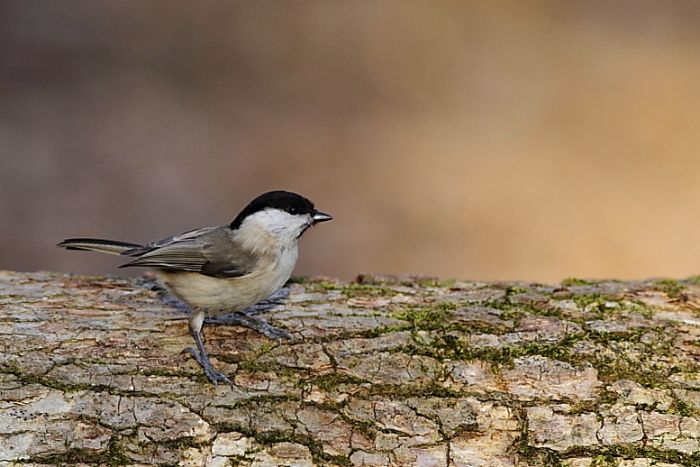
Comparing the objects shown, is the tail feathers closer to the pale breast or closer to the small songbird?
the small songbird

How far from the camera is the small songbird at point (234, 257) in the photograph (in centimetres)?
369

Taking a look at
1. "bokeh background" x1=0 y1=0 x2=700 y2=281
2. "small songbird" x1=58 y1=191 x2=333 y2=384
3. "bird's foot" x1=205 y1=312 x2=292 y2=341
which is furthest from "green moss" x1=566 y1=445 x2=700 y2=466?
"bokeh background" x1=0 y1=0 x2=700 y2=281

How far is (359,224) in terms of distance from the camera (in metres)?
7.66

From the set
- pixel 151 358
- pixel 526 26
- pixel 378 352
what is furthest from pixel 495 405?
pixel 526 26

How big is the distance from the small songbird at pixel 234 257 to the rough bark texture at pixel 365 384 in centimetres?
17

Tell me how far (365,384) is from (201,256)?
3.37 feet

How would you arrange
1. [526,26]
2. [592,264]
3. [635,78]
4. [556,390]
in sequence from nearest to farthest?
Result: [556,390] → [592,264] → [635,78] → [526,26]

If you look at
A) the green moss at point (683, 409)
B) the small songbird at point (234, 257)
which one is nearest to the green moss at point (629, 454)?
the green moss at point (683, 409)

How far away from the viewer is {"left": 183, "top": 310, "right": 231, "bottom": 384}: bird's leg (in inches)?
131

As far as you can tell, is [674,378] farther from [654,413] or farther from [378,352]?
[378,352]

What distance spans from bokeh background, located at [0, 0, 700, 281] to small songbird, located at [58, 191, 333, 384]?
3.36 metres

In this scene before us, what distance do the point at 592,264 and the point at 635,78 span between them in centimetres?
329

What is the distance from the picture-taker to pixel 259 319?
3.80 meters

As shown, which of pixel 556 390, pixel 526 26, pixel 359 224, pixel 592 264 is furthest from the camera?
pixel 526 26
